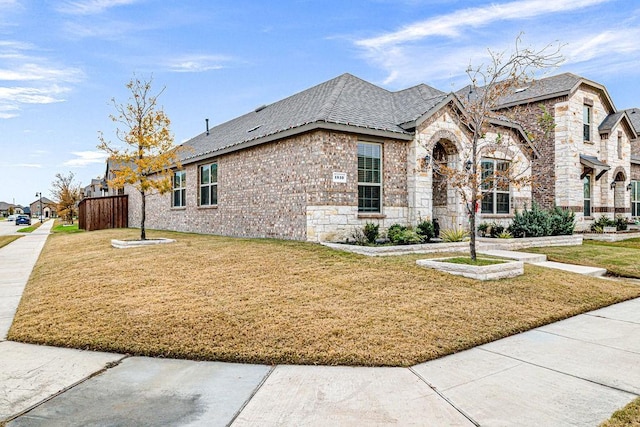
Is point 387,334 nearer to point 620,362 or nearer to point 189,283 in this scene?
point 620,362

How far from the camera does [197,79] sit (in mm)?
17641

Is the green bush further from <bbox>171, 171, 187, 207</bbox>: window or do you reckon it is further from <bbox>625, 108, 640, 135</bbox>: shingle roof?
<bbox>625, 108, 640, 135</bbox>: shingle roof

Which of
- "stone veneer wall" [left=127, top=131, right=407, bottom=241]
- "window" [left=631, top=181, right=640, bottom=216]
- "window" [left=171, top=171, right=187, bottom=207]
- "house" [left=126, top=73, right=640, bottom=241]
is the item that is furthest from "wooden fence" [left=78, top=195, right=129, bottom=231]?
"window" [left=631, top=181, right=640, bottom=216]

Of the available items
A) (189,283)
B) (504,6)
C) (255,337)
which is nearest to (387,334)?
(255,337)

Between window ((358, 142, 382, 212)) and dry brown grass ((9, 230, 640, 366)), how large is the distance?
11.9 feet

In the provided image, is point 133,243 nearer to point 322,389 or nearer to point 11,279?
point 11,279

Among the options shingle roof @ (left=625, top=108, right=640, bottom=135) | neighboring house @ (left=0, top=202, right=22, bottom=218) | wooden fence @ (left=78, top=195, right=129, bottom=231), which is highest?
shingle roof @ (left=625, top=108, right=640, bottom=135)

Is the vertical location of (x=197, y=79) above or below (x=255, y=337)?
above

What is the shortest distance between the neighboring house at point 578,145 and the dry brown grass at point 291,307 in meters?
13.0

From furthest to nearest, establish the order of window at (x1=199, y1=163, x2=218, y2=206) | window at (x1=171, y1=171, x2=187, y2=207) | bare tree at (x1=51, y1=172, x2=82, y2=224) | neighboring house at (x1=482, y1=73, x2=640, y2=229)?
bare tree at (x1=51, y1=172, x2=82, y2=224)
window at (x1=171, y1=171, x2=187, y2=207)
neighboring house at (x1=482, y1=73, x2=640, y2=229)
window at (x1=199, y1=163, x2=218, y2=206)

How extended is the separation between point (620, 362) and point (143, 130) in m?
15.2

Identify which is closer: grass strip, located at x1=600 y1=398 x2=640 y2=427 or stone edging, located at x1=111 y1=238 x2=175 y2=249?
grass strip, located at x1=600 y1=398 x2=640 y2=427

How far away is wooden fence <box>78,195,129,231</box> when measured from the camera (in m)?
27.2

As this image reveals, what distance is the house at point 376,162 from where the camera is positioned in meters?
12.3
